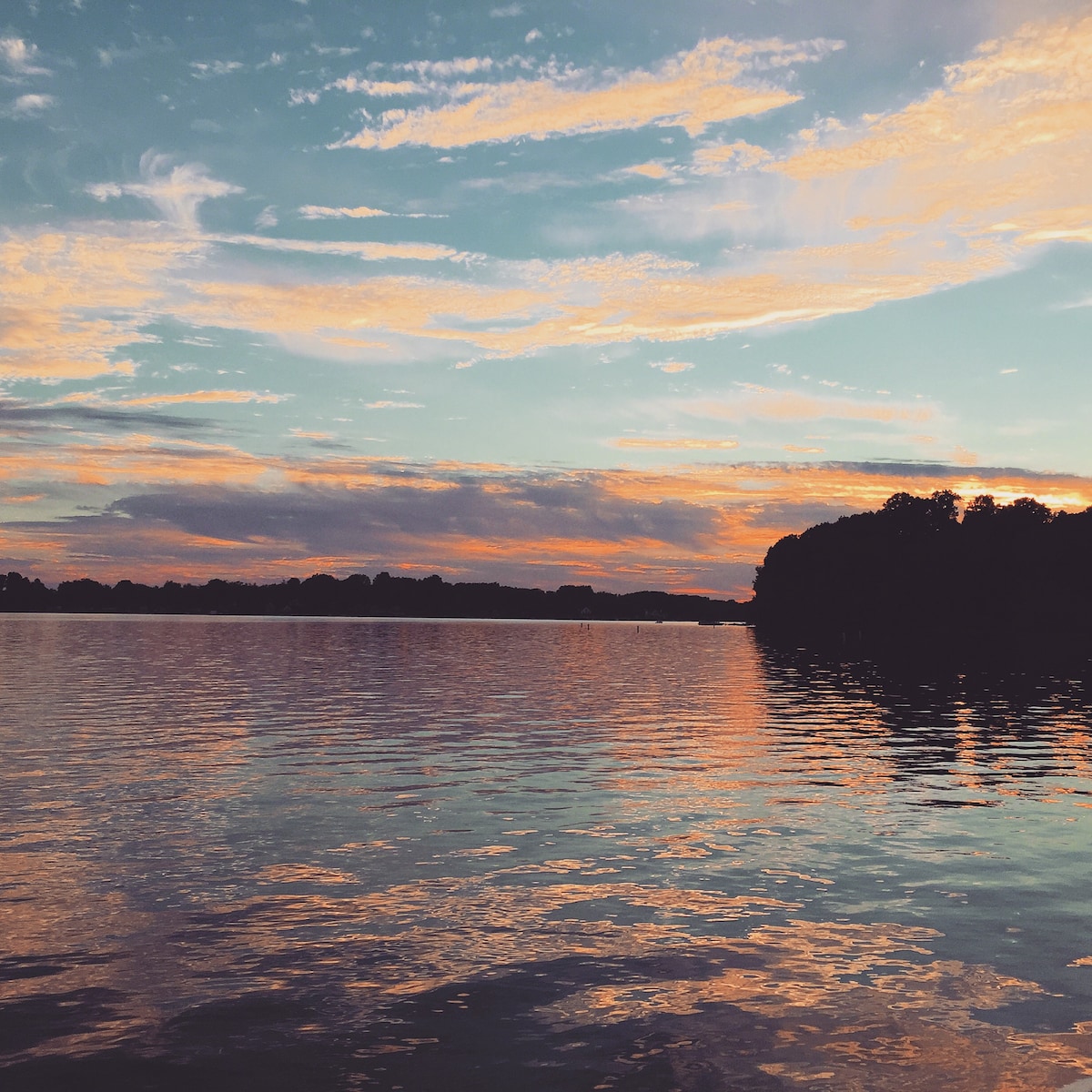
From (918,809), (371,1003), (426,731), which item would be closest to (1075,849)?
(918,809)

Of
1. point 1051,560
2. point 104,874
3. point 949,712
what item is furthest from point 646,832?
point 1051,560

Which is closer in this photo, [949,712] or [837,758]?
[837,758]

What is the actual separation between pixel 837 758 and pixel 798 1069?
28.2 metres

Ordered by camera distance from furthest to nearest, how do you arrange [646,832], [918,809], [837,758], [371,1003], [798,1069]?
[837,758] < [918,809] < [646,832] < [371,1003] < [798,1069]

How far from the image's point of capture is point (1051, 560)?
18888 centimetres

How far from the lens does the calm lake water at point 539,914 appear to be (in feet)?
37.7

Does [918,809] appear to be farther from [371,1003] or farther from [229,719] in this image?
[229,719]

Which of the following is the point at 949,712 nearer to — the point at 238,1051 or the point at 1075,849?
the point at 1075,849

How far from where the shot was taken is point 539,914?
17.1 metres

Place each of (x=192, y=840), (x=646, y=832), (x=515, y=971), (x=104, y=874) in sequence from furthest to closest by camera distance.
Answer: (x=646, y=832)
(x=192, y=840)
(x=104, y=874)
(x=515, y=971)

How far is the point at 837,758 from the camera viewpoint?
3812 cm

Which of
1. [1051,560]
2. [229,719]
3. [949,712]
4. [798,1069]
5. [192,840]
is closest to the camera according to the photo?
[798,1069]

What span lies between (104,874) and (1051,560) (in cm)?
19932

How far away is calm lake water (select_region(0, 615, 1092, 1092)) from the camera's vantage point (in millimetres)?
11484
